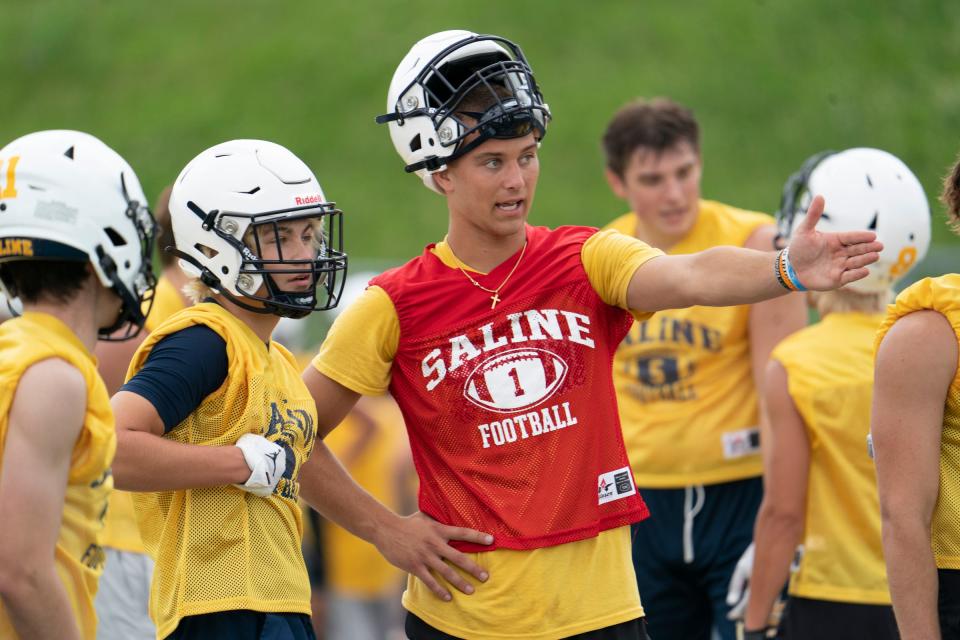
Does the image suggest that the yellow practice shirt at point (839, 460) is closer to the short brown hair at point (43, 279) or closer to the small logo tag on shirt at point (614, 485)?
the small logo tag on shirt at point (614, 485)

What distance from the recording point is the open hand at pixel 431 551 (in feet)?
12.2

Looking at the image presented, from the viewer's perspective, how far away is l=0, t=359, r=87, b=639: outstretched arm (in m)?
2.69

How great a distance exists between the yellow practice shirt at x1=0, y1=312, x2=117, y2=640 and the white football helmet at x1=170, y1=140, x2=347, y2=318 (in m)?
0.76

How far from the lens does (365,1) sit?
17953 mm

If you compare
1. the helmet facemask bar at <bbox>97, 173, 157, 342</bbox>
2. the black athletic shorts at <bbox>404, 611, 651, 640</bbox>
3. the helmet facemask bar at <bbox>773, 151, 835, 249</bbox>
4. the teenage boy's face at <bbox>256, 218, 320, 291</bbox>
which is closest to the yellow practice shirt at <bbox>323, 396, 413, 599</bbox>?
the helmet facemask bar at <bbox>773, 151, 835, 249</bbox>

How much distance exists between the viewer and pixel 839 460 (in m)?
4.43

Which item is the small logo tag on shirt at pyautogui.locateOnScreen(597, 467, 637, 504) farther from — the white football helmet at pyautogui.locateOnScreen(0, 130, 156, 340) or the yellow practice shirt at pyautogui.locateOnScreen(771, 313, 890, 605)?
the white football helmet at pyautogui.locateOnScreen(0, 130, 156, 340)

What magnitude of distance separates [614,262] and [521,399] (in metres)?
0.48

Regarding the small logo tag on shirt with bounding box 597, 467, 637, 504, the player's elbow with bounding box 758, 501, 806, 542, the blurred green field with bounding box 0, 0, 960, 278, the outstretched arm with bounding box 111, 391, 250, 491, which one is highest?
the blurred green field with bounding box 0, 0, 960, 278

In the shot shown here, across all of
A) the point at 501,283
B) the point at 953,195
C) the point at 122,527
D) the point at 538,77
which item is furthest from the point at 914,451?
the point at 538,77

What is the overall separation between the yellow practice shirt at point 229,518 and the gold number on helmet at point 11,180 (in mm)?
652

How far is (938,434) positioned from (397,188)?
1255 cm

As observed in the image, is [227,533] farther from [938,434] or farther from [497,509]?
[938,434]

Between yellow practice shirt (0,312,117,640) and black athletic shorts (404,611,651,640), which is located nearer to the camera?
yellow practice shirt (0,312,117,640)
